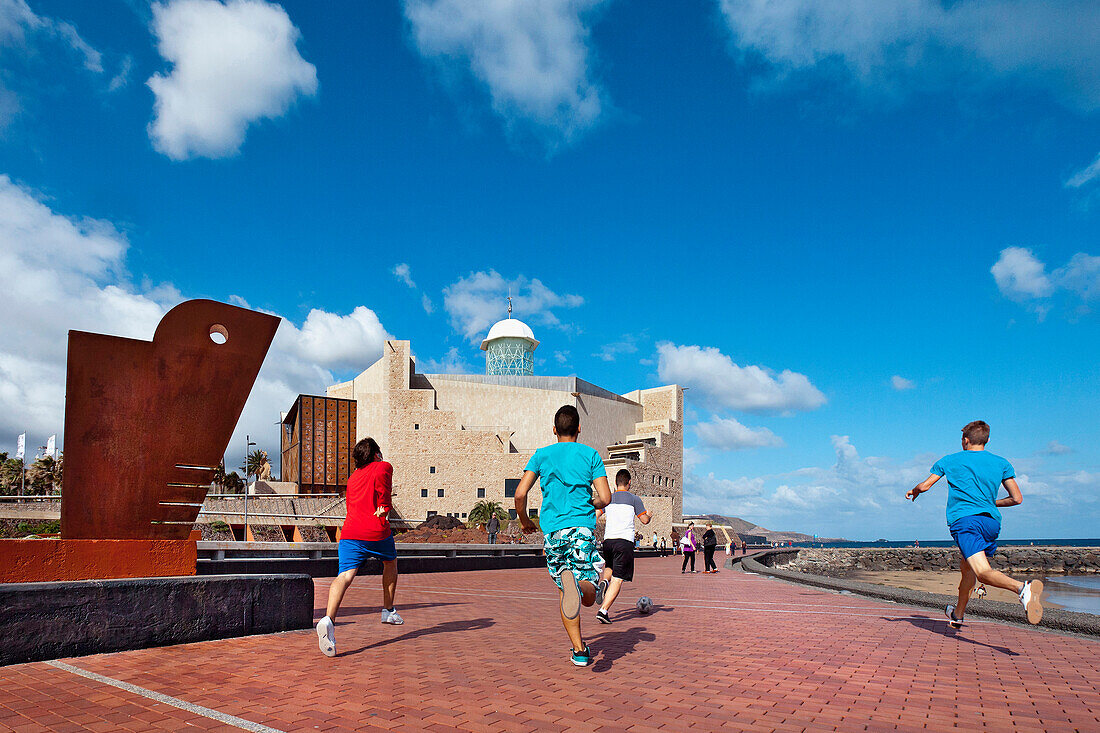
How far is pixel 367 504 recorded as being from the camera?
19.1 feet

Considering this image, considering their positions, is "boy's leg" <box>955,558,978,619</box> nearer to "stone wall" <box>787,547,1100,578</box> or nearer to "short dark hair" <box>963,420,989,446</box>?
"short dark hair" <box>963,420,989,446</box>

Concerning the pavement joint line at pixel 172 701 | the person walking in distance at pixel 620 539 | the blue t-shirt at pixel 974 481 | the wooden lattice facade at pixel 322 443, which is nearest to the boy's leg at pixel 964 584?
the blue t-shirt at pixel 974 481

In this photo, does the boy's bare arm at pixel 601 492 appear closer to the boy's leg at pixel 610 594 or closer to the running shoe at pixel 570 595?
the running shoe at pixel 570 595

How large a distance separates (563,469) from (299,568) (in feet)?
26.9

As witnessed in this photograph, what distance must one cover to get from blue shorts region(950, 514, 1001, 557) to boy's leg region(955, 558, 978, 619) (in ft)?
0.66

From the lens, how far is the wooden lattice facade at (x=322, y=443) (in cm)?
4419

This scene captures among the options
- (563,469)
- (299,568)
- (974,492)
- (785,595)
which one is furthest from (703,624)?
(299,568)

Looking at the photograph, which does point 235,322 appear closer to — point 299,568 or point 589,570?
point 589,570

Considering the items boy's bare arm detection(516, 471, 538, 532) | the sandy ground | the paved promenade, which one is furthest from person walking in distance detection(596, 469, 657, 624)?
the sandy ground

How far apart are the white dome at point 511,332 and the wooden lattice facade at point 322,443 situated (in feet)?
51.9

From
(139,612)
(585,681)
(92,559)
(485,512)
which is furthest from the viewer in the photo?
(485,512)

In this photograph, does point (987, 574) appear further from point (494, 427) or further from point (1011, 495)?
Result: point (494, 427)

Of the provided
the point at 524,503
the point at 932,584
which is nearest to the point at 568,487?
the point at 524,503

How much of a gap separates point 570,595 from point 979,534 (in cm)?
355
